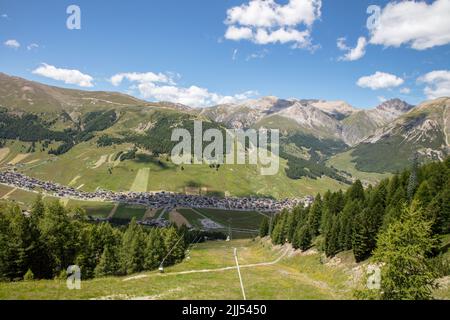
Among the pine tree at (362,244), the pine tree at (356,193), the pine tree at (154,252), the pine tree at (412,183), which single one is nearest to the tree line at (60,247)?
the pine tree at (154,252)

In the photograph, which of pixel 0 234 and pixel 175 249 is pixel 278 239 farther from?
pixel 0 234

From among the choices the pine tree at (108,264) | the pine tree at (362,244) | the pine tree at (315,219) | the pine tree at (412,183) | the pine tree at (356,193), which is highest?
the pine tree at (412,183)

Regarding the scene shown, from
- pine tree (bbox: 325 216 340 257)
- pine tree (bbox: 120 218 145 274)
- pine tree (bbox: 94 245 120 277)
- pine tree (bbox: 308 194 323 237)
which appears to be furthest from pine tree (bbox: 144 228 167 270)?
pine tree (bbox: 325 216 340 257)

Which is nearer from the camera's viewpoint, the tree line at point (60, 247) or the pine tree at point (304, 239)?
the tree line at point (60, 247)

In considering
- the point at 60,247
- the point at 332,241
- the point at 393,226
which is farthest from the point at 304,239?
the point at 60,247

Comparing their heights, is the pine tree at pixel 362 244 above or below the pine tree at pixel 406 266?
below

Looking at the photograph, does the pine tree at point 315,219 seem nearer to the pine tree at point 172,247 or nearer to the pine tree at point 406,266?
the pine tree at point 172,247
